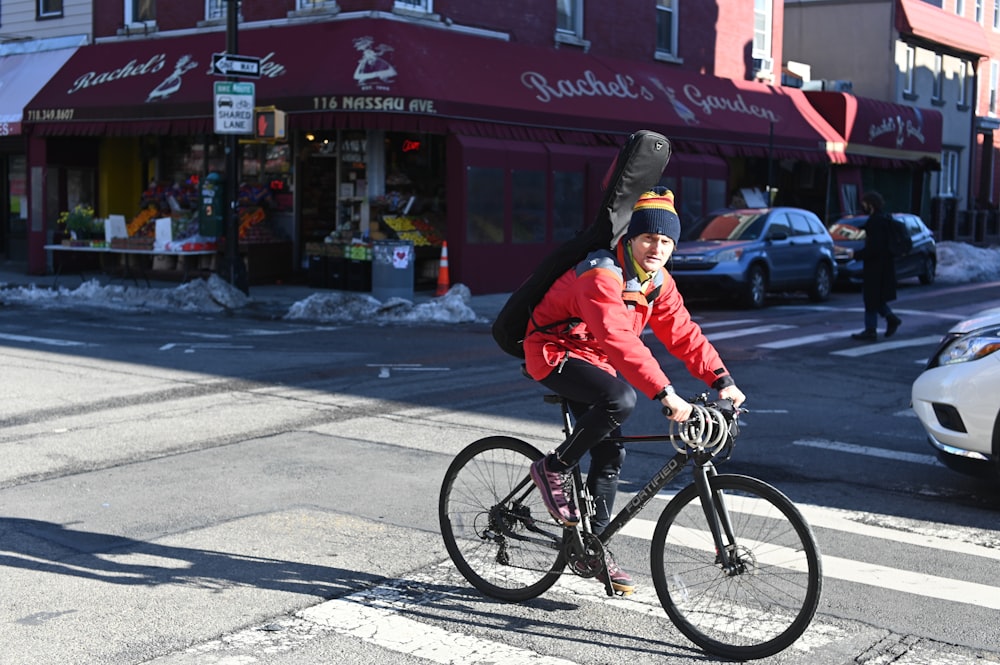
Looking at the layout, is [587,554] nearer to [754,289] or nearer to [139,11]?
[754,289]

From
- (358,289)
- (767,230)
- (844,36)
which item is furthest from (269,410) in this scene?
(844,36)

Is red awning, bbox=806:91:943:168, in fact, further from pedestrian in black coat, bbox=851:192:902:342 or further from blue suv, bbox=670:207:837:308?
pedestrian in black coat, bbox=851:192:902:342

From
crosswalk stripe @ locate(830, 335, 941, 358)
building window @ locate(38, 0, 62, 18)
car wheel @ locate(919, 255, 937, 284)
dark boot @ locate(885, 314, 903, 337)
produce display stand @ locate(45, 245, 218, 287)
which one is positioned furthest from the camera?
building window @ locate(38, 0, 62, 18)

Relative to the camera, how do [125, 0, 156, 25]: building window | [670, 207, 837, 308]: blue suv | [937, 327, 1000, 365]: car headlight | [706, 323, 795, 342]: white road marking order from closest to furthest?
[937, 327, 1000, 365]: car headlight → [706, 323, 795, 342]: white road marking → [670, 207, 837, 308]: blue suv → [125, 0, 156, 25]: building window

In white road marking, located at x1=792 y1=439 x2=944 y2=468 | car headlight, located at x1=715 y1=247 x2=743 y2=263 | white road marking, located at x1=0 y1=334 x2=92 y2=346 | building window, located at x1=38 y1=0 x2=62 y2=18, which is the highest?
building window, located at x1=38 y1=0 x2=62 y2=18

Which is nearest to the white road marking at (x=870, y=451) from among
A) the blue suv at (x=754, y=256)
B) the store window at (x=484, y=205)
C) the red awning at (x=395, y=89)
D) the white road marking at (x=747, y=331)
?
the white road marking at (x=747, y=331)

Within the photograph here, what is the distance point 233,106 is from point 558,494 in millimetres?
15168

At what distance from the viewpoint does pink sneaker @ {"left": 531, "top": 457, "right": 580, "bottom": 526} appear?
203 inches

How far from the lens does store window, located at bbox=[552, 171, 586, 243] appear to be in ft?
77.0

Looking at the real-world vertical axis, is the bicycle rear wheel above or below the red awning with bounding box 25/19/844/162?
below

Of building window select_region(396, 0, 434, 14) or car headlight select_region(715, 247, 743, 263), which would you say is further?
building window select_region(396, 0, 434, 14)

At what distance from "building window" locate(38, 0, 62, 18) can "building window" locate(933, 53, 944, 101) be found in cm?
2718

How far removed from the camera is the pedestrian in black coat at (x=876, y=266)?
15.4 metres

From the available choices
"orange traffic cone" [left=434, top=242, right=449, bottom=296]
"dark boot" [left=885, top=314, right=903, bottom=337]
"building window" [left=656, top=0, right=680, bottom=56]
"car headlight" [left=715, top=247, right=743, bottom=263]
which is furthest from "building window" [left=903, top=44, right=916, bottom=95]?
"dark boot" [left=885, top=314, right=903, bottom=337]
